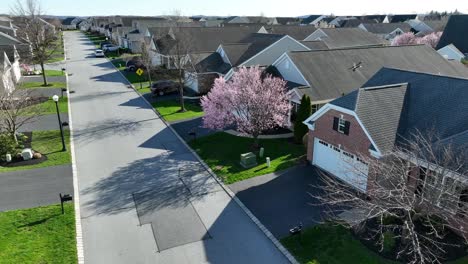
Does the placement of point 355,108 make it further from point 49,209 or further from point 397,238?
point 49,209

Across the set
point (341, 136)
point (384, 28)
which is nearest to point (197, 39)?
point (341, 136)

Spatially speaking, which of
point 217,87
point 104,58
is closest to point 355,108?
point 217,87

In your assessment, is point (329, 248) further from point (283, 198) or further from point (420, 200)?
point (283, 198)

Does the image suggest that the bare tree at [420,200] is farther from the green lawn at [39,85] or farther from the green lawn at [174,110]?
the green lawn at [39,85]

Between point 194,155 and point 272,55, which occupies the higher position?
point 272,55

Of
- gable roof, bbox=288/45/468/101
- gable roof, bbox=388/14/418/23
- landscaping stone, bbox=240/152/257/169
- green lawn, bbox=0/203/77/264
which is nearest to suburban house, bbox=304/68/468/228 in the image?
landscaping stone, bbox=240/152/257/169

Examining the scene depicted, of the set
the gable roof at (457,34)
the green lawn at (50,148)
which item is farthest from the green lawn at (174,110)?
the gable roof at (457,34)
